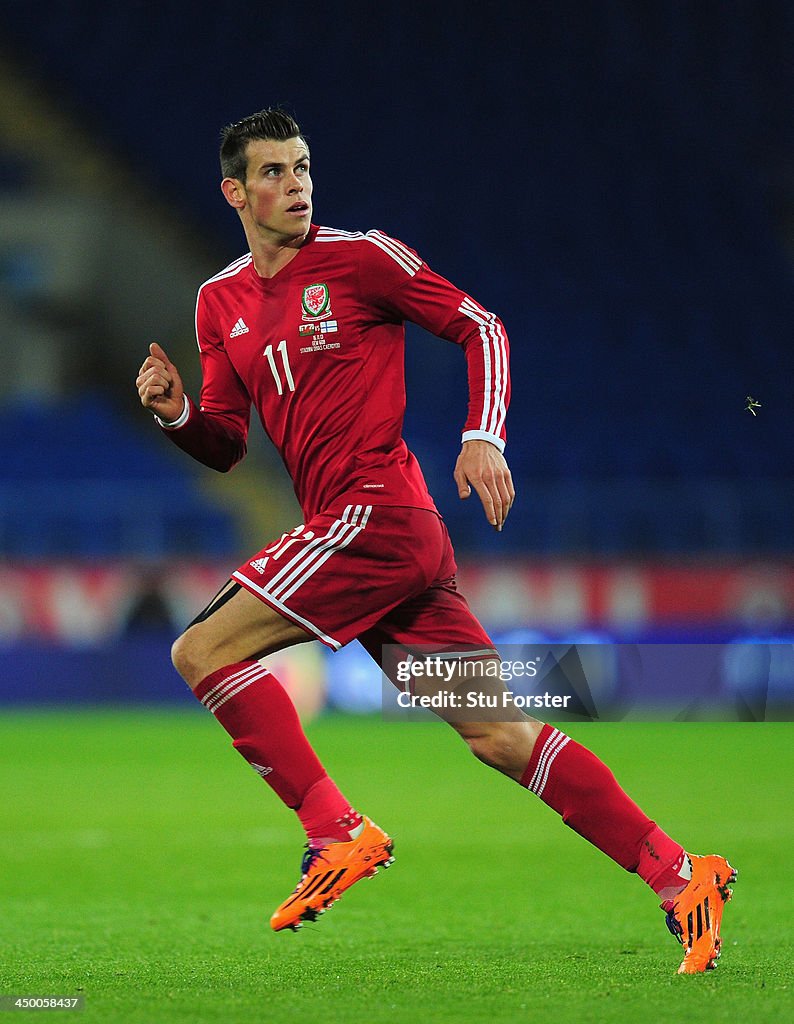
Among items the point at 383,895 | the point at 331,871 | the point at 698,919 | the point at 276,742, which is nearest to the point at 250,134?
the point at 276,742

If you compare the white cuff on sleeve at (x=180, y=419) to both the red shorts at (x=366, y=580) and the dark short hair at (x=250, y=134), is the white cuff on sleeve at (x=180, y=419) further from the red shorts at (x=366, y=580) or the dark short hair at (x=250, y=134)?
the dark short hair at (x=250, y=134)

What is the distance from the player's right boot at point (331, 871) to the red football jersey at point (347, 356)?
0.85 meters

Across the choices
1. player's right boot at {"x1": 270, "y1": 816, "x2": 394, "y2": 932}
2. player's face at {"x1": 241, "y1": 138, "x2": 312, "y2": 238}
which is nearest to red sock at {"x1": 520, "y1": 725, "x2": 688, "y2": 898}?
player's right boot at {"x1": 270, "y1": 816, "x2": 394, "y2": 932}

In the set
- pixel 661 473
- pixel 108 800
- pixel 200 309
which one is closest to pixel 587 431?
pixel 661 473

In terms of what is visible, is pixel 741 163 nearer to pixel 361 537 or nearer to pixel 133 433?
pixel 133 433

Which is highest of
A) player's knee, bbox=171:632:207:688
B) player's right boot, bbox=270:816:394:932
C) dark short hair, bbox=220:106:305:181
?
dark short hair, bbox=220:106:305:181

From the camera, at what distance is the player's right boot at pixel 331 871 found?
338 cm

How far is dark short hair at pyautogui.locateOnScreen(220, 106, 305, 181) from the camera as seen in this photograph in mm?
3797

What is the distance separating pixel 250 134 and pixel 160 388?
72 cm

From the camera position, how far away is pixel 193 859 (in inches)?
253

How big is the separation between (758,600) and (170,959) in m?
10.3

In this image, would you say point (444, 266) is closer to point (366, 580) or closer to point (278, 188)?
point (278, 188)

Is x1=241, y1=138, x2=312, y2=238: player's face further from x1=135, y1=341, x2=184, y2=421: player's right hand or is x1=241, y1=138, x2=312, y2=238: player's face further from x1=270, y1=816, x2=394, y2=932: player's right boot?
x1=270, y1=816, x2=394, y2=932: player's right boot

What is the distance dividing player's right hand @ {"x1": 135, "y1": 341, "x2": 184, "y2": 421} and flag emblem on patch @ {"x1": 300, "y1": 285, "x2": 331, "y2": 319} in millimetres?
374
